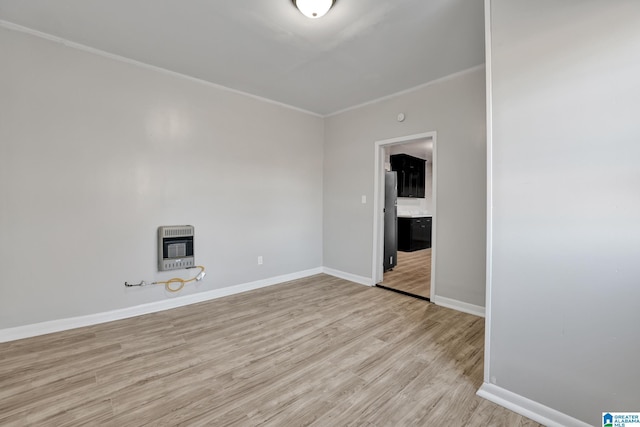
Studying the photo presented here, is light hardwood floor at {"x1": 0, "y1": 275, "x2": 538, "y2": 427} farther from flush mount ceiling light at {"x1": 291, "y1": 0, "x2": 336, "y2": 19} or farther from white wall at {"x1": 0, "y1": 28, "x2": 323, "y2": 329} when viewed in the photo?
flush mount ceiling light at {"x1": 291, "y1": 0, "x2": 336, "y2": 19}

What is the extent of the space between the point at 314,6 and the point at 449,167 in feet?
7.51

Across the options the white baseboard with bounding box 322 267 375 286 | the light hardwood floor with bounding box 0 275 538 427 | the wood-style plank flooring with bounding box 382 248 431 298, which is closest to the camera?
the light hardwood floor with bounding box 0 275 538 427

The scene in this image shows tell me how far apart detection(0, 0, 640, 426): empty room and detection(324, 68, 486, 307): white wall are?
0.03 metres

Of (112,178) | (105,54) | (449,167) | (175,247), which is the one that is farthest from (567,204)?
(105,54)

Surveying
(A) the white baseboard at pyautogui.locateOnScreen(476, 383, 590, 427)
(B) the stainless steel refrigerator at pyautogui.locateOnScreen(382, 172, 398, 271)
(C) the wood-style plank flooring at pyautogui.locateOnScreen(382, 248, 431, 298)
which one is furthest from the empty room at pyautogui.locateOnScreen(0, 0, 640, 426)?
(B) the stainless steel refrigerator at pyautogui.locateOnScreen(382, 172, 398, 271)

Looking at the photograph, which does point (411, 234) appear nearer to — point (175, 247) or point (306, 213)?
point (306, 213)

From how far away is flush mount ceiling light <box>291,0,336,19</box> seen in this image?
6.25 feet

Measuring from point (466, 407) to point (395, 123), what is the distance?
326 centimetres

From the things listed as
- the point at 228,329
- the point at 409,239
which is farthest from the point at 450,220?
the point at 409,239

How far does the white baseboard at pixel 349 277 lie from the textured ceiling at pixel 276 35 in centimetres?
280

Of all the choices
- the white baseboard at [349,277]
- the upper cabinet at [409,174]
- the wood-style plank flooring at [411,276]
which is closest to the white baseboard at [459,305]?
the wood-style plank flooring at [411,276]

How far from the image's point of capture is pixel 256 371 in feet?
6.54

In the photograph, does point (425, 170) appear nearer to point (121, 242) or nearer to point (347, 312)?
point (347, 312)

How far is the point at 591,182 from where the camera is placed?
143 cm
